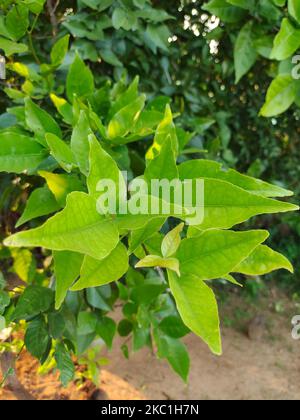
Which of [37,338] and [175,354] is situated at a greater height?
[37,338]

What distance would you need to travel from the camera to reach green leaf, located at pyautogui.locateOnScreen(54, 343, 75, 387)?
733 millimetres

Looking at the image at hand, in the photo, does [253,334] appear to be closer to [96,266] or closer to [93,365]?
[93,365]

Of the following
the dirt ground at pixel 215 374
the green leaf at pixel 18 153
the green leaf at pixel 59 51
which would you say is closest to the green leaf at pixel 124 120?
the green leaf at pixel 18 153

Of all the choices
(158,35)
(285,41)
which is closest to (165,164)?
(285,41)

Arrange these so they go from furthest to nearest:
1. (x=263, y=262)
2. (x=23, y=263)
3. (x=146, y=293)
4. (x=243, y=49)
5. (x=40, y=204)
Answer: (x=23, y=263) → (x=243, y=49) → (x=146, y=293) → (x=40, y=204) → (x=263, y=262)

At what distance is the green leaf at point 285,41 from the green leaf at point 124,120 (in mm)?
302

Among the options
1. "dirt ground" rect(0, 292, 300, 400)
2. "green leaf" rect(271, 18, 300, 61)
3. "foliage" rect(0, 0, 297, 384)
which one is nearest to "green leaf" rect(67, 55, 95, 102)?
"foliage" rect(0, 0, 297, 384)

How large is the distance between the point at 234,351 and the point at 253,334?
0.19 meters

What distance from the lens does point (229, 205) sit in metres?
0.44

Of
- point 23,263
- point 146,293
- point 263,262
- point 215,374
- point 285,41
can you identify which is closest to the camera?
point 263,262

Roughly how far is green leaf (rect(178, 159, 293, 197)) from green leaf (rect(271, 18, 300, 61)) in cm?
41

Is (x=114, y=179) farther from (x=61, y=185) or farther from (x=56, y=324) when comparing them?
(x=56, y=324)

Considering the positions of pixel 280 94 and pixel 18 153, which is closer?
pixel 18 153

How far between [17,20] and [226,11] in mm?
523
